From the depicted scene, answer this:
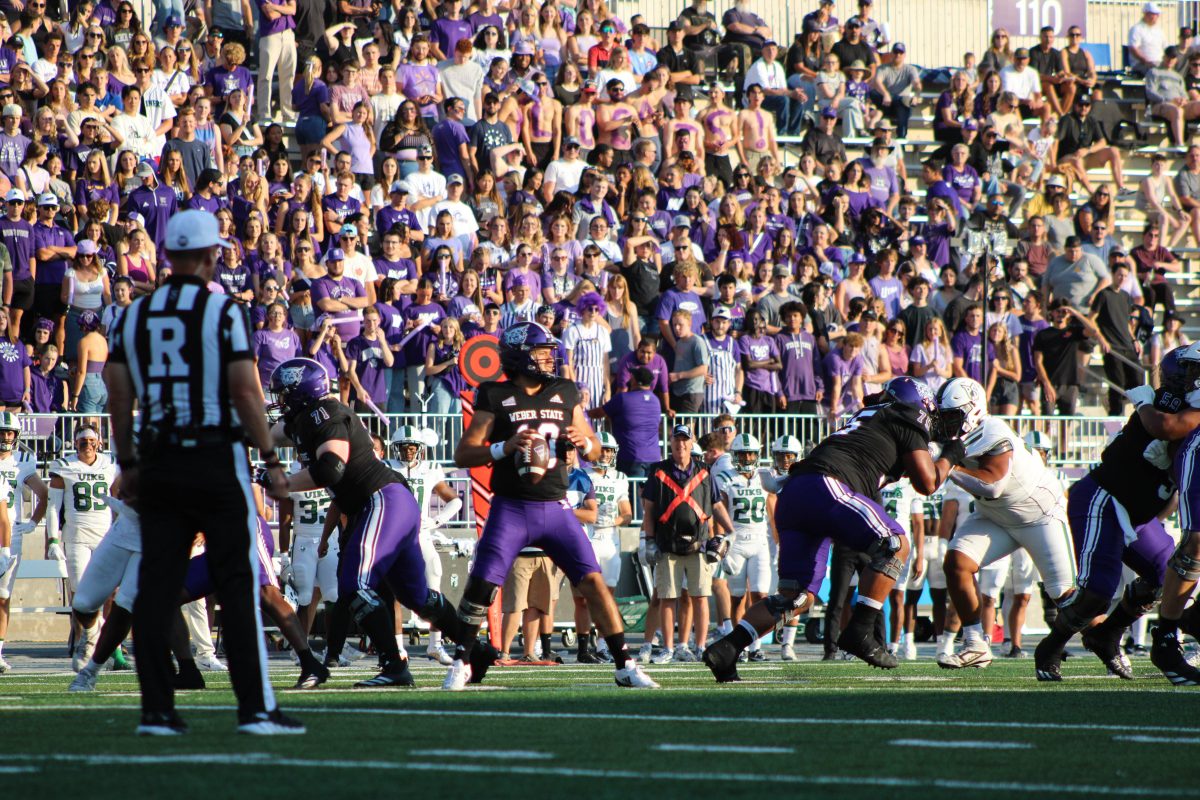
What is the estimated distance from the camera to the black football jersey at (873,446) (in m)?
10.7

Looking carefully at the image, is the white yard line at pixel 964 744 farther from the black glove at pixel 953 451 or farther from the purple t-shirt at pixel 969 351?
the purple t-shirt at pixel 969 351

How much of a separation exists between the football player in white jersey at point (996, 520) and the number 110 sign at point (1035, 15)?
741 inches

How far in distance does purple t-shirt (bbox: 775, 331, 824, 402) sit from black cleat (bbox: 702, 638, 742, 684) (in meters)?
9.00

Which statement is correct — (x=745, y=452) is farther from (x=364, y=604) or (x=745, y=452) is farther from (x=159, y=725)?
(x=159, y=725)

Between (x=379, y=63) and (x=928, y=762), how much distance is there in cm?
1666

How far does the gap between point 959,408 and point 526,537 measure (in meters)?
3.14

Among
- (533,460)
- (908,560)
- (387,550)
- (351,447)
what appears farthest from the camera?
(908,560)

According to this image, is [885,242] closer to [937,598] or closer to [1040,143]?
[1040,143]

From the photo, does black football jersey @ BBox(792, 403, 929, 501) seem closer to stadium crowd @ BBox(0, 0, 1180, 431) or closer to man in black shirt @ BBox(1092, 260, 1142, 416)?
stadium crowd @ BBox(0, 0, 1180, 431)

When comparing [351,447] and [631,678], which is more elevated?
[351,447]

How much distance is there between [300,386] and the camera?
1007 centimetres

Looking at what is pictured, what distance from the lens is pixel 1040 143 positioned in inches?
989

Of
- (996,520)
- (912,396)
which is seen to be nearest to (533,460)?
(912,396)

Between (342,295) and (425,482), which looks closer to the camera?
(425,482)
